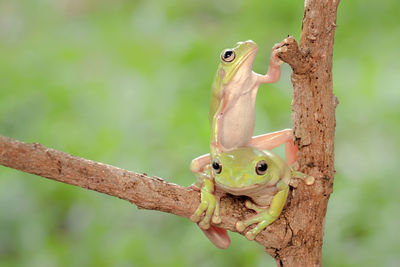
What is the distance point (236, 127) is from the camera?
1549 mm

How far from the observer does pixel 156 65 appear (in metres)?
3.72

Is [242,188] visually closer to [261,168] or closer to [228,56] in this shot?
[261,168]

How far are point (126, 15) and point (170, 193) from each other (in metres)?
3.28

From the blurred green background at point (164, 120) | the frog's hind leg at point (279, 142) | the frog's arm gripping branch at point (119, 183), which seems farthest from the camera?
the blurred green background at point (164, 120)

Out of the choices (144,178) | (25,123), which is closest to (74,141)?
(25,123)

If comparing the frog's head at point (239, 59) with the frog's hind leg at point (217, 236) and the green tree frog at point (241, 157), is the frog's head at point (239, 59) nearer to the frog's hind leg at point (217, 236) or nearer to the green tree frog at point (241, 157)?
the green tree frog at point (241, 157)

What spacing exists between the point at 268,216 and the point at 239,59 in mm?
431

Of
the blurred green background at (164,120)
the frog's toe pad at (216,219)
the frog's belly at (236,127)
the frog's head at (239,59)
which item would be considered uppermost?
the blurred green background at (164,120)

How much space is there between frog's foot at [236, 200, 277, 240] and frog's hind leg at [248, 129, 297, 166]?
7.0 inches

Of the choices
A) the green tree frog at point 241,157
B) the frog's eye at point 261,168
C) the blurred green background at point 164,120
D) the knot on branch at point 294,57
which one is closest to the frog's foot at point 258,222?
the green tree frog at point 241,157

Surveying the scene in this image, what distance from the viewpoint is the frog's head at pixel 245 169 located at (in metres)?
1.40

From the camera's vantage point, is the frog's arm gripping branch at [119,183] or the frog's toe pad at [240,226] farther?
the frog's toe pad at [240,226]

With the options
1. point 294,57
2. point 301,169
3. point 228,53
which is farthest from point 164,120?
point 294,57

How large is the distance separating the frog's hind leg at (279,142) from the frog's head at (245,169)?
0.06 meters
